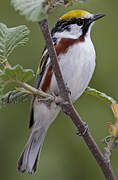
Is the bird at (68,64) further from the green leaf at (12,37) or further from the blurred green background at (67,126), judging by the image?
the blurred green background at (67,126)

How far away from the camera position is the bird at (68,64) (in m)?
1.93

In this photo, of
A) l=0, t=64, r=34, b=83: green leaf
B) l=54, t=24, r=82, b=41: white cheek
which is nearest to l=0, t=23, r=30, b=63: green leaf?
l=0, t=64, r=34, b=83: green leaf

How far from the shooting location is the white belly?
6.27 feet

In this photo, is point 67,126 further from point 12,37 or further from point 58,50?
point 12,37

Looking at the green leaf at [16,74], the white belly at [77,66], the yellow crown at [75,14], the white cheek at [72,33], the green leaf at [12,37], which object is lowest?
the white belly at [77,66]

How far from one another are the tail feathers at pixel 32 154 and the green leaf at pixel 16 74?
0.99 meters

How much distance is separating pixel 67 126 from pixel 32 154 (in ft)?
3.34

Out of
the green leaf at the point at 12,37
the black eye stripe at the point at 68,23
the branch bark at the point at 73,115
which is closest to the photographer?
the branch bark at the point at 73,115

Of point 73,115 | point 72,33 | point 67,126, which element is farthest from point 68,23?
point 67,126

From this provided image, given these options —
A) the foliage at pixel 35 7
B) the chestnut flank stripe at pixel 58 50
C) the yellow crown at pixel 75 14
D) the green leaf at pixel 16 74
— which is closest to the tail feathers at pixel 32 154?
the chestnut flank stripe at pixel 58 50

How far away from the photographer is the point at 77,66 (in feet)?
6.39

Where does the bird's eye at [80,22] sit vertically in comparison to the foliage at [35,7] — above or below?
below

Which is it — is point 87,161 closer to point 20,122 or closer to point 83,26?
point 20,122

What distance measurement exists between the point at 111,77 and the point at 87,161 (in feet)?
2.31
